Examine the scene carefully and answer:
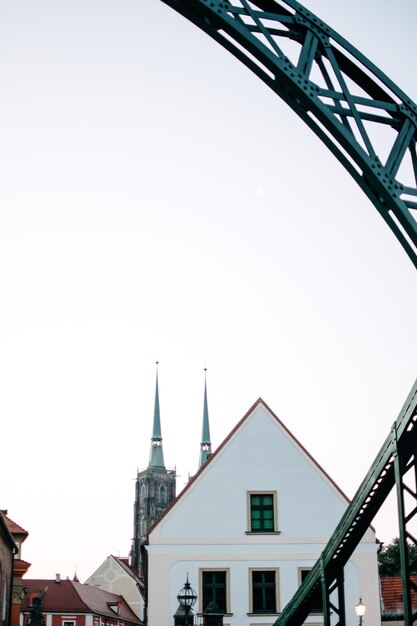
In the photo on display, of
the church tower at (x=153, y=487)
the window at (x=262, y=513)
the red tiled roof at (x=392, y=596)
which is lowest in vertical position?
the red tiled roof at (x=392, y=596)

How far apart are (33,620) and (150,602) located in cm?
504

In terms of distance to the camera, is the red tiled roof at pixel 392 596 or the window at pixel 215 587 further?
the red tiled roof at pixel 392 596

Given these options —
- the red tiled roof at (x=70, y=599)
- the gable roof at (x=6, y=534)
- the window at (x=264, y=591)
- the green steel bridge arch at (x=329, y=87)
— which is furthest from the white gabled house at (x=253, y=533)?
the red tiled roof at (x=70, y=599)

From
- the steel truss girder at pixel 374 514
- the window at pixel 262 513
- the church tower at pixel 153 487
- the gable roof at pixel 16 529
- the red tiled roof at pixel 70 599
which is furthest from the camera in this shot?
the church tower at pixel 153 487

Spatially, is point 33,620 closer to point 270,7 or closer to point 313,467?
point 313,467

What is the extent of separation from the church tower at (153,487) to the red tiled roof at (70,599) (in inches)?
1921

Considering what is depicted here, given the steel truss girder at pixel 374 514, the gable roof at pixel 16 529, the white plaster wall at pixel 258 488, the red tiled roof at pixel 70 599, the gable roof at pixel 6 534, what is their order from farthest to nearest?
1. the red tiled roof at pixel 70 599
2. the gable roof at pixel 16 529
3. the white plaster wall at pixel 258 488
4. the gable roof at pixel 6 534
5. the steel truss girder at pixel 374 514

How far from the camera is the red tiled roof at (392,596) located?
1276 inches

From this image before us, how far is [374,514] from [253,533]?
1505 centimetres

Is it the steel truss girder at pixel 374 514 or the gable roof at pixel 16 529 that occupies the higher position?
the gable roof at pixel 16 529

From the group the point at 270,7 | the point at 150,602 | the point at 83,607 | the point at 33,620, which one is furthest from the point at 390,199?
the point at 83,607

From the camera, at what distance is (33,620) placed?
969 inches

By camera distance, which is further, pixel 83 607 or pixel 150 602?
pixel 83 607

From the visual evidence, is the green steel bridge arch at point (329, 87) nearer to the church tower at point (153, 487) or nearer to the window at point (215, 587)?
the window at point (215, 587)
